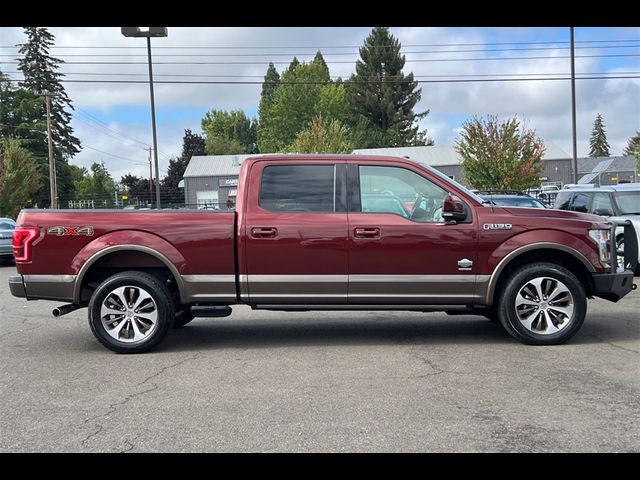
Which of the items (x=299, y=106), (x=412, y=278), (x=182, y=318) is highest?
(x=299, y=106)

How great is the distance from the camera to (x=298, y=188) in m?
6.65

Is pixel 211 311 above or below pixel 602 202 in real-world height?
below

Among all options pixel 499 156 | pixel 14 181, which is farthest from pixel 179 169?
pixel 499 156

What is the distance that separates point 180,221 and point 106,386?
1935 mm

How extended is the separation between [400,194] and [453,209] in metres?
0.60

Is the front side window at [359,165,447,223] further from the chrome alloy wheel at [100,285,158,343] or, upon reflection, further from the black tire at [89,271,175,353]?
the chrome alloy wheel at [100,285,158,343]

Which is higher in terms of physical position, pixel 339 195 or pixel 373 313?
pixel 339 195

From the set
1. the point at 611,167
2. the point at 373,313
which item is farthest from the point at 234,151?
the point at 373,313

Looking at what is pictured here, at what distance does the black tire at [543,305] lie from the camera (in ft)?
21.0

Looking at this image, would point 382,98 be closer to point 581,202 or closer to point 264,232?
point 581,202

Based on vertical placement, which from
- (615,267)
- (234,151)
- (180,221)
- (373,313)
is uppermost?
(234,151)
